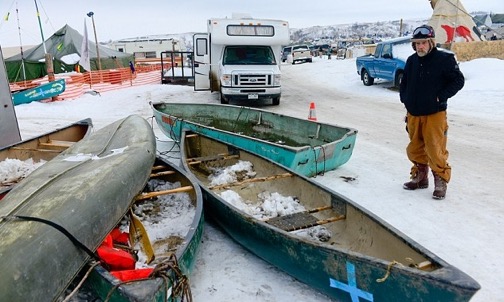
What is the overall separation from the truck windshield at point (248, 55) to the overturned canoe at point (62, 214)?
8581 millimetres

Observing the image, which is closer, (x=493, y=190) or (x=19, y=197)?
(x=19, y=197)

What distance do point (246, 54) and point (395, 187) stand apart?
28.7 feet

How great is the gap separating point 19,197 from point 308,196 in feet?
9.78

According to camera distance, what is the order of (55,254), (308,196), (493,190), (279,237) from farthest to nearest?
(493,190) → (308,196) → (279,237) → (55,254)

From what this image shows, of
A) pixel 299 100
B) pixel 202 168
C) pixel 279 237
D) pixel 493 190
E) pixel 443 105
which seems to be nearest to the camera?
pixel 279 237

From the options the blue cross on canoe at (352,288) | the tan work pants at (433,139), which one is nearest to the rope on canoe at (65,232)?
the blue cross on canoe at (352,288)

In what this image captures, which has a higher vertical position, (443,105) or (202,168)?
(443,105)

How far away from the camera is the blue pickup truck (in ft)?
51.2

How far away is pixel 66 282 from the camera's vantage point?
115 inches

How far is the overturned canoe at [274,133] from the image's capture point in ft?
19.5

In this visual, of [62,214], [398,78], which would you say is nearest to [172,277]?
[62,214]

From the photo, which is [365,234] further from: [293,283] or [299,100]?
[299,100]

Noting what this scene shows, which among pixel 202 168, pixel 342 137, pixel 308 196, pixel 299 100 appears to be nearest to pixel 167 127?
pixel 202 168

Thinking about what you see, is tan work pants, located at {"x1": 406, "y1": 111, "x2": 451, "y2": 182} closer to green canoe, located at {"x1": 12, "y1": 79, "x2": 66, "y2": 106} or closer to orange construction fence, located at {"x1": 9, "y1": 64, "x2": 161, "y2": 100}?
green canoe, located at {"x1": 12, "y1": 79, "x2": 66, "y2": 106}
